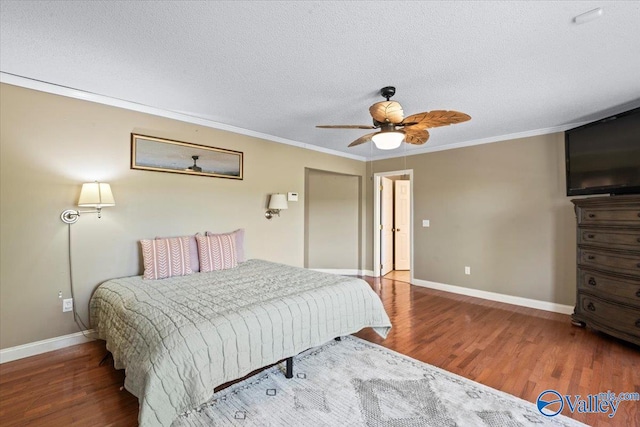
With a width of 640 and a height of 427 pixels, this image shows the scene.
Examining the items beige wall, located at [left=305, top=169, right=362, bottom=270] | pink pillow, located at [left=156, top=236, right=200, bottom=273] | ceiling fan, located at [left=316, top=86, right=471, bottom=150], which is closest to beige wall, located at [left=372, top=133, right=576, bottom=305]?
beige wall, located at [left=305, top=169, right=362, bottom=270]

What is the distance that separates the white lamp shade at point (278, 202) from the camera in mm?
4070

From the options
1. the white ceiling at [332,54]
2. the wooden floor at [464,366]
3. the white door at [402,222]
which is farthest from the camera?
the white door at [402,222]

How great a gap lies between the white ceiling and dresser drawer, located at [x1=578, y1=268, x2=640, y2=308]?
71.9 inches

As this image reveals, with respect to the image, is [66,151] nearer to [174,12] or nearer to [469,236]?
[174,12]

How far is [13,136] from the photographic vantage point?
241 cm

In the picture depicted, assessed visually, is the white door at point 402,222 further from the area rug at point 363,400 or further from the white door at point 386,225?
the area rug at point 363,400

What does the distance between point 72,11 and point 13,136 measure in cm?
152

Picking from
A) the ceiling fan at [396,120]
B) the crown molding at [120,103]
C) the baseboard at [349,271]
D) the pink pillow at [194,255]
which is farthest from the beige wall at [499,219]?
the pink pillow at [194,255]

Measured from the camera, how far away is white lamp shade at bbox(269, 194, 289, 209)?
407 cm

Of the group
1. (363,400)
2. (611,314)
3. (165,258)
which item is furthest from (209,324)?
(611,314)

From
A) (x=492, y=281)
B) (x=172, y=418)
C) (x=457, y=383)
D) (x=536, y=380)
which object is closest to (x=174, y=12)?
(x=172, y=418)

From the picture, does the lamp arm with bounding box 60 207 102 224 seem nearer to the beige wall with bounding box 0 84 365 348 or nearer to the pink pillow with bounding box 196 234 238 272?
the beige wall with bounding box 0 84 365 348

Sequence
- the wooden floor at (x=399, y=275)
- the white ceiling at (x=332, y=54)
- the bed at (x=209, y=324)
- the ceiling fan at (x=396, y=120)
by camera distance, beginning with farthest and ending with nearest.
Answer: the wooden floor at (x=399, y=275), the ceiling fan at (x=396, y=120), the white ceiling at (x=332, y=54), the bed at (x=209, y=324)

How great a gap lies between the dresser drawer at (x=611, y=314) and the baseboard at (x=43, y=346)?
5.15m
